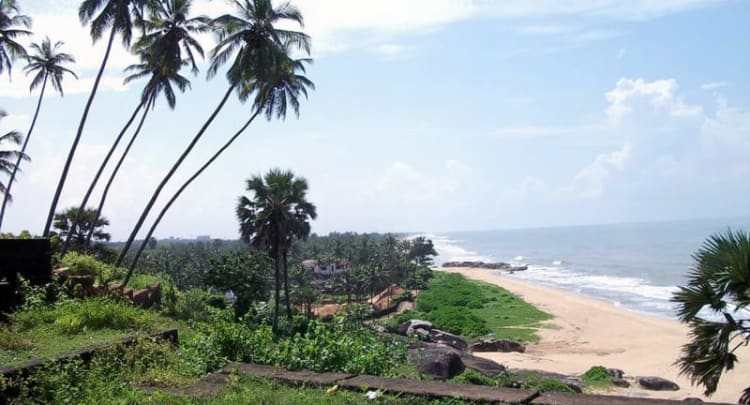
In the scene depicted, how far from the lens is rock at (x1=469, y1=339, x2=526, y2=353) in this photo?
34219 mm

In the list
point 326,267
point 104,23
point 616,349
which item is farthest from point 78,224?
point 326,267

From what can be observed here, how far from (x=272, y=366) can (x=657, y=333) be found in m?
34.5

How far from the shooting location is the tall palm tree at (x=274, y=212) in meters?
31.3

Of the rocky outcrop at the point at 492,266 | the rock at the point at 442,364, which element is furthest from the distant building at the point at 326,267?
the rock at the point at 442,364

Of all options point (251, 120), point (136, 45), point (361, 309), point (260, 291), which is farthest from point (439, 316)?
point (361, 309)

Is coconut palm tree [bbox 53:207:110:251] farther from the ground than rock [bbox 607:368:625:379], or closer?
farther from the ground

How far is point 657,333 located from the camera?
116ft

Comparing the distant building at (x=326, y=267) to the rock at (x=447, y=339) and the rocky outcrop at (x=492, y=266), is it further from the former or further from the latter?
the rock at (x=447, y=339)

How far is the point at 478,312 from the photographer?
165 ft

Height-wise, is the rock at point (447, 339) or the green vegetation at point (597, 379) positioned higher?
the green vegetation at point (597, 379)

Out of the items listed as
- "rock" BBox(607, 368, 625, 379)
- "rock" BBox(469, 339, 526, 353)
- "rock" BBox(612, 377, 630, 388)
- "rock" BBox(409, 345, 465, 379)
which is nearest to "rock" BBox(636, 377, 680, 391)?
"rock" BBox(612, 377, 630, 388)

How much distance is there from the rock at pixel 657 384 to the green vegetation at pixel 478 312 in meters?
13.7

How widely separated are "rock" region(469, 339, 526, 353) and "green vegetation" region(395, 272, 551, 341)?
3017 millimetres

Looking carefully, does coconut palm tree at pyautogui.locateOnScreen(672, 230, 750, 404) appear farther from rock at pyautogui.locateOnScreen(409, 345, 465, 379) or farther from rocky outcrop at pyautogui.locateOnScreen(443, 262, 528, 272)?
rocky outcrop at pyautogui.locateOnScreen(443, 262, 528, 272)
